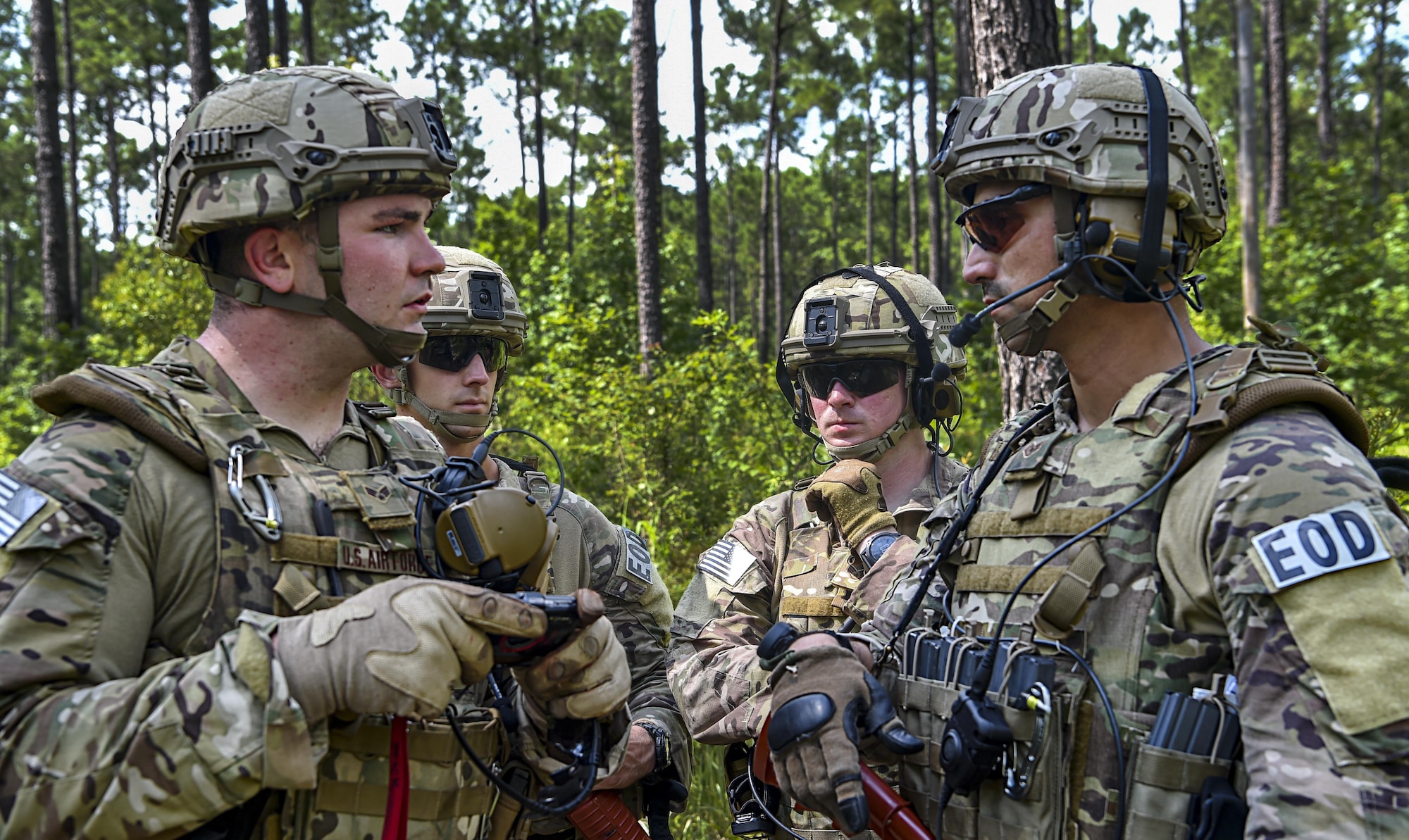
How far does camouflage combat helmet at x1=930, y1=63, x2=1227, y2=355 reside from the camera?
2463mm

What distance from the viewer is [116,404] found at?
2119 mm

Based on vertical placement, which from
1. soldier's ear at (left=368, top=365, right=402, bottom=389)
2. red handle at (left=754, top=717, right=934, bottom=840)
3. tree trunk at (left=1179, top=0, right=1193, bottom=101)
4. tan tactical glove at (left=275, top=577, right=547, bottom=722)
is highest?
tree trunk at (left=1179, top=0, right=1193, bottom=101)

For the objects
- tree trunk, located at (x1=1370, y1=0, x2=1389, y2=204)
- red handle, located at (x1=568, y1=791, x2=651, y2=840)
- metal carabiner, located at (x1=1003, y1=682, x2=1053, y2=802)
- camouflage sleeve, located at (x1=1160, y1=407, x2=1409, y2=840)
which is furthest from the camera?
tree trunk, located at (x1=1370, y1=0, x2=1389, y2=204)

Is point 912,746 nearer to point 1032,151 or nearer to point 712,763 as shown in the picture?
point 1032,151

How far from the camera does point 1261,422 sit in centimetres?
209

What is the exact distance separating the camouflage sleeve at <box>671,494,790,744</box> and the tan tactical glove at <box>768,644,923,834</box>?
0.60 metres

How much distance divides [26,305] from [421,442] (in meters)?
56.9

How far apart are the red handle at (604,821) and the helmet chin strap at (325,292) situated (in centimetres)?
156

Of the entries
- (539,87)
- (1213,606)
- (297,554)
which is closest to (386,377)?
(297,554)

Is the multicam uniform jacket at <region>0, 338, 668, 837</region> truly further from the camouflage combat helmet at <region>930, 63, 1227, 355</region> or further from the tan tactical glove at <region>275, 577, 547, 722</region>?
the camouflage combat helmet at <region>930, 63, 1227, 355</region>

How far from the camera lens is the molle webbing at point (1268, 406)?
2.08 metres

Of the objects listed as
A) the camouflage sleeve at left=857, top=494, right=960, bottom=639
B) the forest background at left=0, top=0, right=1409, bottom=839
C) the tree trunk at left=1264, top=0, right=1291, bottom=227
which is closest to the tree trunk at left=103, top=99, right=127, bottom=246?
the forest background at left=0, top=0, right=1409, bottom=839

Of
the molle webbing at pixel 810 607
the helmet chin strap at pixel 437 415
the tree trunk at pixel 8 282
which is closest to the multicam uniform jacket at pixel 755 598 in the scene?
the molle webbing at pixel 810 607

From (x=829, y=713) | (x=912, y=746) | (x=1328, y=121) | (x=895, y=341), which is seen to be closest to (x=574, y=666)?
(x=829, y=713)
